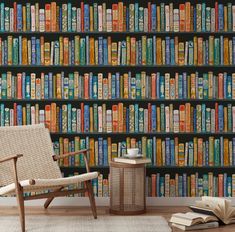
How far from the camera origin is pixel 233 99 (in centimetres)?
643

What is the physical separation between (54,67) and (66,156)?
97 cm

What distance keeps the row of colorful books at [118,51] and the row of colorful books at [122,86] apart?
0.12m

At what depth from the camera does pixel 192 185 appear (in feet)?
21.3

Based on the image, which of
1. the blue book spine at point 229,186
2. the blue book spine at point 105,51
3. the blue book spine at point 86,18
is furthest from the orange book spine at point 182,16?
the blue book spine at point 229,186

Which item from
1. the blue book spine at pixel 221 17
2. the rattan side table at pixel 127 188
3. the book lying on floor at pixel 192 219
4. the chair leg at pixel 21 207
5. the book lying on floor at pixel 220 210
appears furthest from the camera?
the blue book spine at pixel 221 17

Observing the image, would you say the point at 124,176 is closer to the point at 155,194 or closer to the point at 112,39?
the point at 155,194

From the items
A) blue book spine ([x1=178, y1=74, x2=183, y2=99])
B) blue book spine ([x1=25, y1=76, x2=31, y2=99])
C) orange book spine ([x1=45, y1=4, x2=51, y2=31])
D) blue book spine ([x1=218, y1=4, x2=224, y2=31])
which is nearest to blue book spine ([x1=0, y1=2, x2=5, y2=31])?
orange book spine ([x1=45, y1=4, x2=51, y2=31])

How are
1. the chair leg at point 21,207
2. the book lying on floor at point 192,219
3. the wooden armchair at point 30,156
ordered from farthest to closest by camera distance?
the wooden armchair at point 30,156 → the chair leg at point 21,207 → the book lying on floor at point 192,219

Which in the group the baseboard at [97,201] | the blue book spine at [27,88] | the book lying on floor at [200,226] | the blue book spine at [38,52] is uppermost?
the blue book spine at [38,52]

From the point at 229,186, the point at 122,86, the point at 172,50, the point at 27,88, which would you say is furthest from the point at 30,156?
the point at 229,186

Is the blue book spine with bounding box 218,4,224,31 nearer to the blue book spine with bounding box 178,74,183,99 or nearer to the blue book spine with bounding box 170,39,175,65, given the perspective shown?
the blue book spine with bounding box 170,39,175,65

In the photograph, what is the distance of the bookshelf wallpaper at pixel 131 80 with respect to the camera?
6418 millimetres

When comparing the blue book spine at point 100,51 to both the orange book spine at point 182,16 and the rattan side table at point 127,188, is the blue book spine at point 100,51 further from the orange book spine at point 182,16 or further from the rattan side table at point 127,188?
the rattan side table at point 127,188

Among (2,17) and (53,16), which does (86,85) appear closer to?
(53,16)
